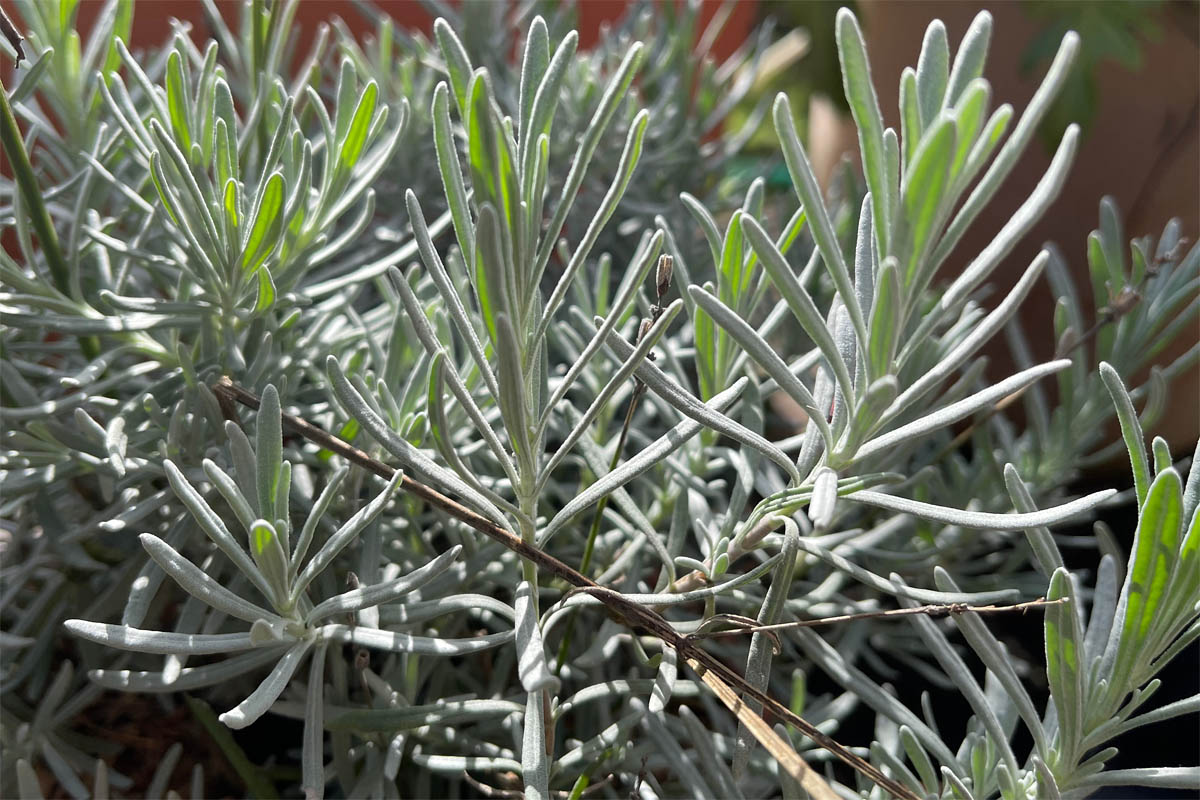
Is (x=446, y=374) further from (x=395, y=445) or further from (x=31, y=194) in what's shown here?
(x=31, y=194)

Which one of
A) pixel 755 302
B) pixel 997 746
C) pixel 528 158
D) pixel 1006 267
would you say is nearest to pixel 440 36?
pixel 528 158

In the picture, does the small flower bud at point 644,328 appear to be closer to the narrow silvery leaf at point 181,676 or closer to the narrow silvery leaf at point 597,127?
the narrow silvery leaf at point 597,127

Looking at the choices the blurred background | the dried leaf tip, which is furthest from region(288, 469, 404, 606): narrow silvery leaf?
the blurred background

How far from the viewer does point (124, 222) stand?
0.52 meters

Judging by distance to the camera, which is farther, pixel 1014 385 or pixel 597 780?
pixel 597 780

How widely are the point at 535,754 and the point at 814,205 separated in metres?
0.19

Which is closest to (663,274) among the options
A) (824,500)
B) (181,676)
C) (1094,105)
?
(824,500)

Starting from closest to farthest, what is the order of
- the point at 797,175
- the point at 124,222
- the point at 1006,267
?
the point at 797,175, the point at 124,222, the point at 1006,267

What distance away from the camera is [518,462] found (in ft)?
1.01

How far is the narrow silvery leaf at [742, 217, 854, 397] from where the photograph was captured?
0.84 feet

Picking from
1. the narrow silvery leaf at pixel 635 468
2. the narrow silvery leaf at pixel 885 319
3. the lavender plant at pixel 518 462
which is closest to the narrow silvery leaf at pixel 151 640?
the lavender plant at pixel 518 462

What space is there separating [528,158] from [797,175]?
3.5 inches

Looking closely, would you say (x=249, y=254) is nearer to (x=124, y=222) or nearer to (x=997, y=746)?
(x=124, y=222)

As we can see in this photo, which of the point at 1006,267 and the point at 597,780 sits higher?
the point at 1006,267
